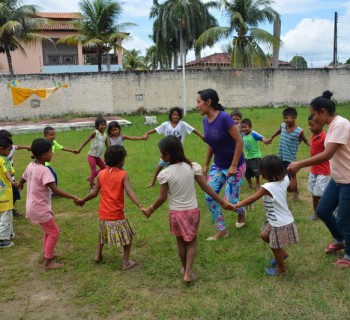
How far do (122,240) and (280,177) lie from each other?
165 centimetres

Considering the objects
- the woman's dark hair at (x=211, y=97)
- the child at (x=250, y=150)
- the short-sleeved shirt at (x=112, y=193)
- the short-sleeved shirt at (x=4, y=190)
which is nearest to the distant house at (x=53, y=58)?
the child at (x=250, y=150)

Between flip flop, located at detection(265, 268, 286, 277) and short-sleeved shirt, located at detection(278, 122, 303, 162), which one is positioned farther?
short-sleeved shirt, located at detection(278, 122, 303, 162)

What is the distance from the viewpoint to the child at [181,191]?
346cm

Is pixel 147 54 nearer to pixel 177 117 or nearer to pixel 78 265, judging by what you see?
pixel 177 117

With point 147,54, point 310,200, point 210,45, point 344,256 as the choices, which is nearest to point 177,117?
point 310,200

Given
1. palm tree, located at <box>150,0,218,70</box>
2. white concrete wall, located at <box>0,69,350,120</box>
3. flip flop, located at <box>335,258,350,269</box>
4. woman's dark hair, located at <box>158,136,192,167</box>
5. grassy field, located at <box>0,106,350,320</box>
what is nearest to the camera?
grassy field, located at <box>0,106,350,320</box>

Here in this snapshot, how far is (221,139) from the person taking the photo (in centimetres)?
434

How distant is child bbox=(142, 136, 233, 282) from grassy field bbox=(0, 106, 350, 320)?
35 centimetres

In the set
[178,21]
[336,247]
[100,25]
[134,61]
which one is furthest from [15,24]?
[134,61]

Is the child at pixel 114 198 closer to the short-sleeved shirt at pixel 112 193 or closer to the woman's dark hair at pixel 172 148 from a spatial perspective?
the short-sleeved shirt at pixel 112 193

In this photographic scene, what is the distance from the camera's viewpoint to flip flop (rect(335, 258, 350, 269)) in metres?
3.80

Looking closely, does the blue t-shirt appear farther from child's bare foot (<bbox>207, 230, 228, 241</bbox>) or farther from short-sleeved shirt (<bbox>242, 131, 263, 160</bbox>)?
short-sleeved shirt (<bbox>242, 131, 263, 160</bbox>)

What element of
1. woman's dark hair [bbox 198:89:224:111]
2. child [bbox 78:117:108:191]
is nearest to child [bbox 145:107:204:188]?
child [bbox 78:117:108:191]

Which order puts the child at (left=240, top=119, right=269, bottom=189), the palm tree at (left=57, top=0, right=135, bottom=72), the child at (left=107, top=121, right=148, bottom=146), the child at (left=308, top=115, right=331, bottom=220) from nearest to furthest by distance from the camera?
the child at (left=308, top=115, right=331, bottom=220)
the child at (left=240, top=119, right=269, bottom=189)
the child at (left=107, top=121, right=148, bottom=146)
the palm tree at (left=57, top=0, right=135, bottom=72)
